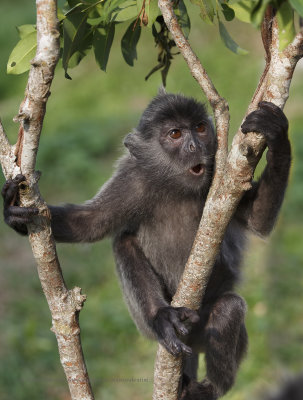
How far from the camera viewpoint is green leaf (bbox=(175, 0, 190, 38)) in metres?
3.38

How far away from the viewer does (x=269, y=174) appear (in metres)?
3.76

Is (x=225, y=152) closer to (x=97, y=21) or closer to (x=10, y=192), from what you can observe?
(x=97, y=21)

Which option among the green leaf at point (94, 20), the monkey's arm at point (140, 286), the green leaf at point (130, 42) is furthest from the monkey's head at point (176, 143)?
the green leaf at point (94, 20)

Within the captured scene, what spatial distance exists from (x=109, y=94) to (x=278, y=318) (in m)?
6.94

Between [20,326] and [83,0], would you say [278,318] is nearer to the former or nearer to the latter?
[20,326]

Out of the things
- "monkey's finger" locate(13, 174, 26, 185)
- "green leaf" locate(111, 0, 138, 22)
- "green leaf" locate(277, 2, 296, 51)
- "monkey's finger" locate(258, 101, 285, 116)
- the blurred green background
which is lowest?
the blurred green background

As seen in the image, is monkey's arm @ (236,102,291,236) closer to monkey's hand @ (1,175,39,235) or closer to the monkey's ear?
the monkey's ear

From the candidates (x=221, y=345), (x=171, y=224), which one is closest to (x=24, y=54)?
(x=171, y=224)

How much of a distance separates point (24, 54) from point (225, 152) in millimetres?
1067

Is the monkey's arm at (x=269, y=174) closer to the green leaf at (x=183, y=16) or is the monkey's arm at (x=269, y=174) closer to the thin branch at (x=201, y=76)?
the thin branch at (x=201, y=76)

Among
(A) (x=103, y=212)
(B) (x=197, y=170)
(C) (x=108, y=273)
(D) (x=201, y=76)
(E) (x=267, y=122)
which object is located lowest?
(C) (x=108, y=273)

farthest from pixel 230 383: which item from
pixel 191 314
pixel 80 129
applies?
pixel 80 129

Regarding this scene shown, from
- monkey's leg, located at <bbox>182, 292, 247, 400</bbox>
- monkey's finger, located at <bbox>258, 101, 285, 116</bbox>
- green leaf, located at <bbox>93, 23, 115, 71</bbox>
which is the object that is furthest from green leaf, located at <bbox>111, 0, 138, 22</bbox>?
monkey's leg, located at <bbox>182, 292, 247, 400</bbox>

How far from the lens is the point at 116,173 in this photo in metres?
4.69
